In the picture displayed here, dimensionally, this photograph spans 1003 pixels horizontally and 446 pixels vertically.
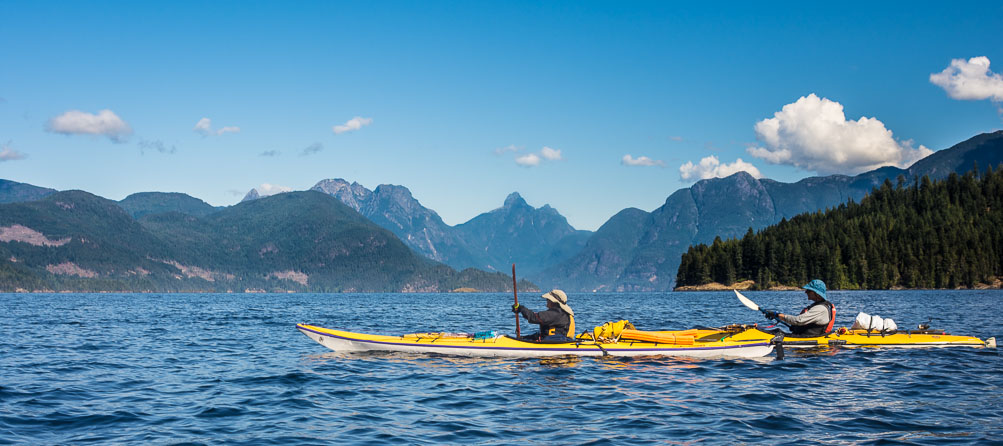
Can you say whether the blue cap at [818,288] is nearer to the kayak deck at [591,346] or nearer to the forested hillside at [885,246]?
the kayak deck at [591,346]

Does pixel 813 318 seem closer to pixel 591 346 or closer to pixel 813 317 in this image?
pixel 813 317

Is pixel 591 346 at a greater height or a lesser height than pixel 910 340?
greater

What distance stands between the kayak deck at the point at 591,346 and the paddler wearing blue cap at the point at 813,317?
1418 millimetres

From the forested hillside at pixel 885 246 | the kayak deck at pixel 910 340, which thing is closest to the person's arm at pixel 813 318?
the kayak deck at pixel 910 340

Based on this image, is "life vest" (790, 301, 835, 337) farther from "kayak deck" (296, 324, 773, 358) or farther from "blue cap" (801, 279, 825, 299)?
"kayak deck" (296, 324, 773, 358)

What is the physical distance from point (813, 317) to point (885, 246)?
15384 centimetres

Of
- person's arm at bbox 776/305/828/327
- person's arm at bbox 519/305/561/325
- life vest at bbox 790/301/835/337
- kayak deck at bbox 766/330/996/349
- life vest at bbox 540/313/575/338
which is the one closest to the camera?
person's arm at bbox 519/305/561/325

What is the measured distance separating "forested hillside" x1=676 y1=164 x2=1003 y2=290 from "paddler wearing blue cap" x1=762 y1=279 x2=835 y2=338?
143096 mm

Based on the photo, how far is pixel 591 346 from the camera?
72.8 ft

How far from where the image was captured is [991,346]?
24688 millimetres

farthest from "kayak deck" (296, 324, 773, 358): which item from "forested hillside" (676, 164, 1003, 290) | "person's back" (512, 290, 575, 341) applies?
"forested hillside" (676, 164, 1003, 290)

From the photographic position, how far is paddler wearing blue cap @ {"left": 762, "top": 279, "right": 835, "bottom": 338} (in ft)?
77.9

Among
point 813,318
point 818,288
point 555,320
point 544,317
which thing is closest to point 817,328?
point 813,318

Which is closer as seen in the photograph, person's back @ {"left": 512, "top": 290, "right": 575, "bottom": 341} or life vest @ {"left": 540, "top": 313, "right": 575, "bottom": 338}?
person's back @ {"left": 512, "top": 290, "right": 575, "bottom": 341}
